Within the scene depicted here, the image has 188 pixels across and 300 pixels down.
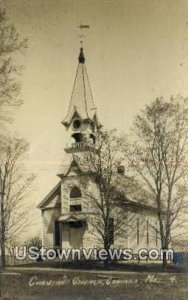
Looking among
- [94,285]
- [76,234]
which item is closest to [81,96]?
[76,234]

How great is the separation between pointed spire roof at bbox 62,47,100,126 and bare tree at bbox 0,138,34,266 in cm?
26

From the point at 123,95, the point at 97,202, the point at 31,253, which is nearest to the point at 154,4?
the point at 123,95

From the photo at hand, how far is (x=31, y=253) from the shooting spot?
2.07m

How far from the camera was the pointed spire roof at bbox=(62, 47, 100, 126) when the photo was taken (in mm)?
2094

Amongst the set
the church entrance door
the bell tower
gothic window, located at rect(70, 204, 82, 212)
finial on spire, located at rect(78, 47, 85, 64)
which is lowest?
the church entrance door

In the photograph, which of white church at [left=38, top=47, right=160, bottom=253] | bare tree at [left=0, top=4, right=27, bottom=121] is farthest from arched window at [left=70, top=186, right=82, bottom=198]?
bare tree at [left=0, top=4, right=27, bottom=121]

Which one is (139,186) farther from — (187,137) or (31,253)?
(31,253)

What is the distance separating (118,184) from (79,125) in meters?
0.32

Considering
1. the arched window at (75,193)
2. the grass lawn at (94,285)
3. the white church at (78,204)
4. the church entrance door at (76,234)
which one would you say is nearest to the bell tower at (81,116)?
the white church at (78,204)

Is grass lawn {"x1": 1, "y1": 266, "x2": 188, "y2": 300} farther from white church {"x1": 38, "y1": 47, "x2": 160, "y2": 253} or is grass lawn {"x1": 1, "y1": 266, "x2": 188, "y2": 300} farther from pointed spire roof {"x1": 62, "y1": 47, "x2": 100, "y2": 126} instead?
pointed spire roof {"x1": 62, "y1": 47, "x2": 100, "y2": 126}

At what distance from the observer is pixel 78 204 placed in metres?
2.11

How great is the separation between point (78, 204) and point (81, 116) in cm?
39

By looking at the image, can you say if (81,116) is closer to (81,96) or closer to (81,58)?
(81,96)

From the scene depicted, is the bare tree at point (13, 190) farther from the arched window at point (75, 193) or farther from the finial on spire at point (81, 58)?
the finial on spire at point (81, 58)
